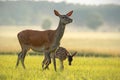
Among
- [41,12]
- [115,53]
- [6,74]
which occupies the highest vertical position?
[6,74]

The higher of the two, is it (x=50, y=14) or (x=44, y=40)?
(x=44, y=40)

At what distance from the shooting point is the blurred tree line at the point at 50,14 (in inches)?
4481

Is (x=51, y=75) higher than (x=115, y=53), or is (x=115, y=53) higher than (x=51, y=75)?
(x=51, y=75)

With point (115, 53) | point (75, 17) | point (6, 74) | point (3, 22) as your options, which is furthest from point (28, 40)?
point (75, 17)

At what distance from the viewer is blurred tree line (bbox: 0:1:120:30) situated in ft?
373

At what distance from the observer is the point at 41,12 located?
420 ft

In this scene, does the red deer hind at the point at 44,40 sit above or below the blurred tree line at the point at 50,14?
above

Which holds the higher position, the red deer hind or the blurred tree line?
the red deer hind

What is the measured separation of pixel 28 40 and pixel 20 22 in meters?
97.7

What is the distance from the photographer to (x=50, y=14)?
125 metres

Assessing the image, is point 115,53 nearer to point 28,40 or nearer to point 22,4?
point 28,40

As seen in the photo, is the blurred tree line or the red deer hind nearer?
the red deer hind

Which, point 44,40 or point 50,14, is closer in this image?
point 44,40

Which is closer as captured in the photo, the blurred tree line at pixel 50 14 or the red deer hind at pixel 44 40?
the red deer hind at pixel 44 40
